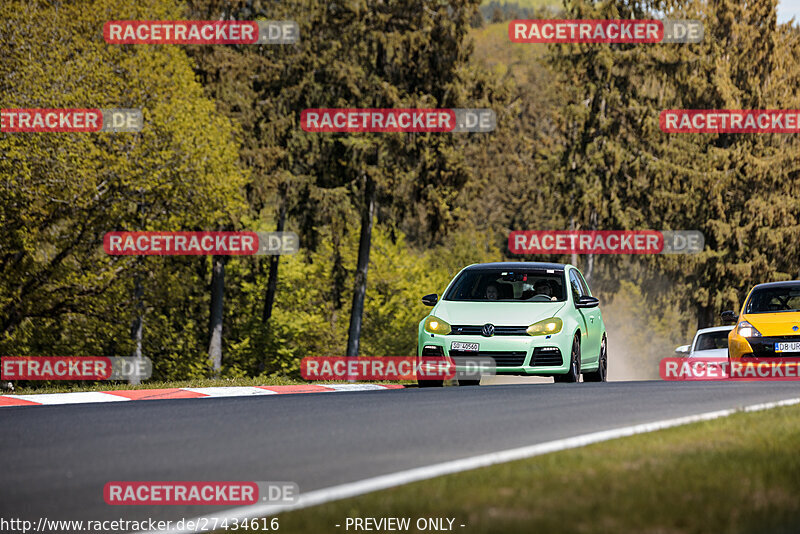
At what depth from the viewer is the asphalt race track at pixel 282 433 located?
7715 millimetres

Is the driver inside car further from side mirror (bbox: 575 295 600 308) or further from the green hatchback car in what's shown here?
side mirror (bbox: 575 295 600 308)

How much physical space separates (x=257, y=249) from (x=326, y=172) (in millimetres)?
7255

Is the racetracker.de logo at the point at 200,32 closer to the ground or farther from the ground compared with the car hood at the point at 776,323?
farther from the ground

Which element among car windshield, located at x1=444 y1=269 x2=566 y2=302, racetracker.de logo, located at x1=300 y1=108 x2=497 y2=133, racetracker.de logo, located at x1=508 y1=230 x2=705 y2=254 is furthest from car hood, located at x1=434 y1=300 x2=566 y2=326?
racetracker.de logo, located at x1=508 y1=230 x2=705 y2=254

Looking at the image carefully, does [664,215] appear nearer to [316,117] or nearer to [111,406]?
[316,117]

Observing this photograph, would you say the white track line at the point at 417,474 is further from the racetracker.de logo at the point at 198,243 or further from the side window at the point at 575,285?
the racetracker.de logo at the point at 198,243

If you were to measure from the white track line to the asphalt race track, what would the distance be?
0.21 metres

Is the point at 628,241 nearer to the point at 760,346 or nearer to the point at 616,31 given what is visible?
the point at 616,31

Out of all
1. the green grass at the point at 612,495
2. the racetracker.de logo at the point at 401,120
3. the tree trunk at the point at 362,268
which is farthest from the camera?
the tree trunk at the point at 362,268

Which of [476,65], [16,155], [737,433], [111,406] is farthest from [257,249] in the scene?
[737,433]

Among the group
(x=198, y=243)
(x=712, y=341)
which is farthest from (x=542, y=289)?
(x=198, y=243)

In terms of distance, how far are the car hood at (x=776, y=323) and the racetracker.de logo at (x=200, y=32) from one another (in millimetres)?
22230

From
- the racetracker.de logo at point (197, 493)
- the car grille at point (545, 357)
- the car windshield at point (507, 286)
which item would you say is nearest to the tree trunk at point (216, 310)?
the car windshield at point (507, 286)

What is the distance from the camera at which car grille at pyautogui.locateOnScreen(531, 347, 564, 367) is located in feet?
51.2
